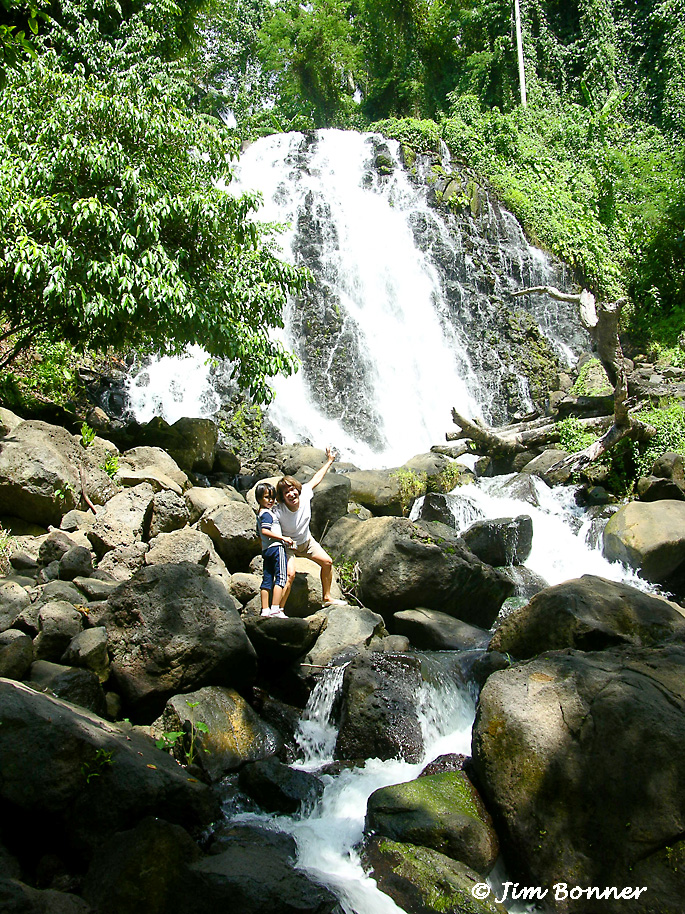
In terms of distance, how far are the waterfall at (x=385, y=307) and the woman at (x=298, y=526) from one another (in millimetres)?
7955

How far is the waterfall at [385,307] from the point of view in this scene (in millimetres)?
16016

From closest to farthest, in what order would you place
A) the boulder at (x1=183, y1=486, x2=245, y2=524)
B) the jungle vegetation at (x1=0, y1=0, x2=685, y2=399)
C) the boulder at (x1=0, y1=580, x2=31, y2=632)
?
the boulder at (x1=0, y1=580, x2=31, y2=632), the jungle vegetation at (x1=0, y1=0, x2=685, y2=399), the boulder at (x1=183, y1=486, x2=245, y2=524)

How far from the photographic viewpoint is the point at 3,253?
24.1 ft

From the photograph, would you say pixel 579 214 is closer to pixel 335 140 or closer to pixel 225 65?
pixel 335 140

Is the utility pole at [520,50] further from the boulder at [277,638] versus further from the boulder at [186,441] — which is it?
the boulder at [277,638]

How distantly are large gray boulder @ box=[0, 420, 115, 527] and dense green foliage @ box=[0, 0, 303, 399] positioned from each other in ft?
5.12

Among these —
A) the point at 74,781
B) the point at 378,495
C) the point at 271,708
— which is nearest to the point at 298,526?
the point at 271,708

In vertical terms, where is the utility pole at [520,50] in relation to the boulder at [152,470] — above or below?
above

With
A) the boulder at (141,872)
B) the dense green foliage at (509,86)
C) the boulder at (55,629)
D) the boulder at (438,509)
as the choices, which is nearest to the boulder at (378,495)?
the boulder at (438,509)

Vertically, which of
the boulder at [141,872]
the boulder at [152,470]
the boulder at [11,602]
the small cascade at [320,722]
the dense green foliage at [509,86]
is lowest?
the small cascade at [320,722]

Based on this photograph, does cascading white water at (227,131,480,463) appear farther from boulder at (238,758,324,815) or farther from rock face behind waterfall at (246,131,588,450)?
boulder at (238,758,324,815)

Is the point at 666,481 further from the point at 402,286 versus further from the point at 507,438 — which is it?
the point at 402,286

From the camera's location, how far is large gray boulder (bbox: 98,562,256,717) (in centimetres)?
472

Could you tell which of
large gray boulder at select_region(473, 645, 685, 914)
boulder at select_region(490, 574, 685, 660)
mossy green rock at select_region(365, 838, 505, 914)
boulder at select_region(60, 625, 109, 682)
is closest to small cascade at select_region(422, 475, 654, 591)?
boulder at select_region(490, 574, 685, 660)
